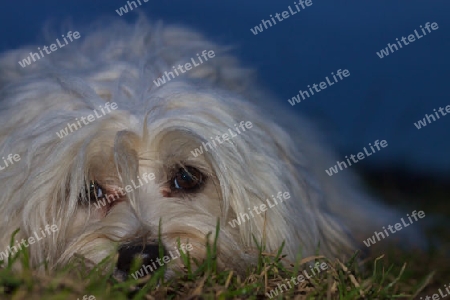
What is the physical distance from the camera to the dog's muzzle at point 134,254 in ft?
9.71

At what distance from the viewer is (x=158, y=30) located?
427 cm

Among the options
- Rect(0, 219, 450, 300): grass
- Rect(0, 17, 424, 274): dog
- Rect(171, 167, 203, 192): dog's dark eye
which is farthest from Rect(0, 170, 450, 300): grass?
Rect(171, 167, 203, 192): dog's dark eye

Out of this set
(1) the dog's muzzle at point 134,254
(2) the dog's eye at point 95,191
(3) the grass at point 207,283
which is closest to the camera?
(3) the grass at point 207,283

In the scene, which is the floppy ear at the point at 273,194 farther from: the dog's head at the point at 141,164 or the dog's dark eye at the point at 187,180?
the dog's dark eye at the point at 187,180

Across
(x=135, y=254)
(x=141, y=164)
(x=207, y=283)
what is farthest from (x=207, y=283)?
(x=141, y=164)

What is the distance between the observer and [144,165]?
363 cm

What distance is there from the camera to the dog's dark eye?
12.1 ft

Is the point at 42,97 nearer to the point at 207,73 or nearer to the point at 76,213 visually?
the point at 76,213

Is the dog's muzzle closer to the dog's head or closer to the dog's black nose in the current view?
the dog's black nose

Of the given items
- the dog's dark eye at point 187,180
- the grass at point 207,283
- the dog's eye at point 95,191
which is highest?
the dog's eye at point 95,191

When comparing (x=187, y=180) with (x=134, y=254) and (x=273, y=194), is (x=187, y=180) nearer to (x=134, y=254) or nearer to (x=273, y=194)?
(x=273, y=194)

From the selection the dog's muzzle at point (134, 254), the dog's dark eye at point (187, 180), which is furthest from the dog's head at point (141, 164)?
the dog's muzzle at point (134, 254)

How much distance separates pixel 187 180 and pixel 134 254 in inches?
30.5

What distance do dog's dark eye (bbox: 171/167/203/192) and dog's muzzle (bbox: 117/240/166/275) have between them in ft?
2.15
